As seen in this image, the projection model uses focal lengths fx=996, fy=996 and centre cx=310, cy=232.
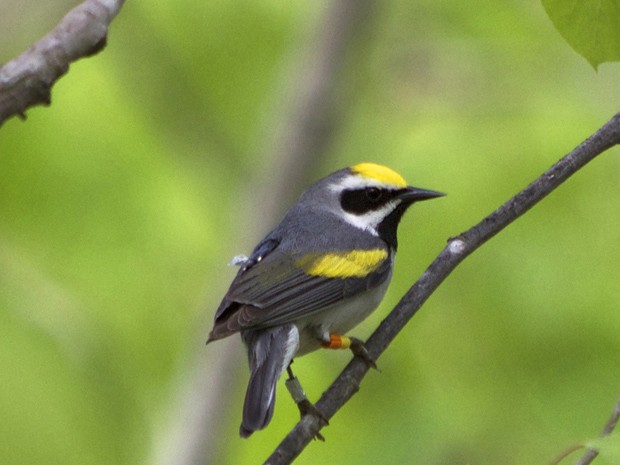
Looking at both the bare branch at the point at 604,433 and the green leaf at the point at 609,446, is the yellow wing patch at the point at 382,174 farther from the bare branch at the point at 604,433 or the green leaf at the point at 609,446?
the green leaf at the point at 609,446

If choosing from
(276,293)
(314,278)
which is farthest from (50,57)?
(314,278)

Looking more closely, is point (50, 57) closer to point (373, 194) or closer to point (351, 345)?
point (351, 345)

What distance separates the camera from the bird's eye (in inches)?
176

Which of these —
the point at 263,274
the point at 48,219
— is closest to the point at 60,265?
the point at 48,219

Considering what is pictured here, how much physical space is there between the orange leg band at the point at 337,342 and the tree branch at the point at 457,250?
0.54 m

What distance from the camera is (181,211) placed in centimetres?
566

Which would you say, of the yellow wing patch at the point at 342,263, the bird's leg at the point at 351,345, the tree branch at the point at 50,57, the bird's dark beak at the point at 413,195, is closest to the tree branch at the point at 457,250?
the bird's leg at the point at 351,345

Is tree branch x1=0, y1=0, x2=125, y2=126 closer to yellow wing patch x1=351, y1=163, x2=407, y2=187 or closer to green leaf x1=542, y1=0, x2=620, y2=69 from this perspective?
green leaf x1=542, y1=0, x2=620, y2=69

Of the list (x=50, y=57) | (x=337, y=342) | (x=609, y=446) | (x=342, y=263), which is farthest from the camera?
(x=342, y=263)

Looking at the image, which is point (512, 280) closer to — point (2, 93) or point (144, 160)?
point (144, 160)

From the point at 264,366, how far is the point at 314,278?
56 cm

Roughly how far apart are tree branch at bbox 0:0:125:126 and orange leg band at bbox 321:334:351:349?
1.90m

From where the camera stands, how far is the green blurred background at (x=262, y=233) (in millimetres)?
4918

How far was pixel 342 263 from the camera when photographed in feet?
13.6
